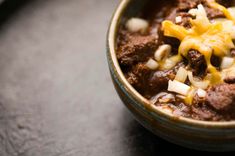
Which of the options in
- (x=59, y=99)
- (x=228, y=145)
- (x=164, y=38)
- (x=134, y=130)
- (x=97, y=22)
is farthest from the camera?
(x=97, y=22)

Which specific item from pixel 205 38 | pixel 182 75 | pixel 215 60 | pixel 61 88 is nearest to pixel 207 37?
pixel 205 38

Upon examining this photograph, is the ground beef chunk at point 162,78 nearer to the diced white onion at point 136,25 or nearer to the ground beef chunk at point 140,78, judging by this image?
the ground beef chunk at point 140,78

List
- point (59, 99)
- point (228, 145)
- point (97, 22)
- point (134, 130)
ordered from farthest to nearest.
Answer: point (97, 22)
point (59, 99)
point (134, 130)
point (228, 145)

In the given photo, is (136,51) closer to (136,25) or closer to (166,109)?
(136,25)

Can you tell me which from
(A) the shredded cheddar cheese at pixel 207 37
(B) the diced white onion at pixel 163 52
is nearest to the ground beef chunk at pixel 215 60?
(A) the shredded cheddar cheese at pixel 207 37

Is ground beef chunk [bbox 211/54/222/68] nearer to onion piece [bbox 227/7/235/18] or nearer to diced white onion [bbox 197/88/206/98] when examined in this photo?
diced white onion [bbox 197/88/206/98]

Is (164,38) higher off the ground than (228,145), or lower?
higher

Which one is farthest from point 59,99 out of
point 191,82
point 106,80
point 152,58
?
point 191,82

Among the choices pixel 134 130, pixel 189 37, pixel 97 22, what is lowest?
pixel 134 130

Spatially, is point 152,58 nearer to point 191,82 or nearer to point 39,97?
point 191,82
